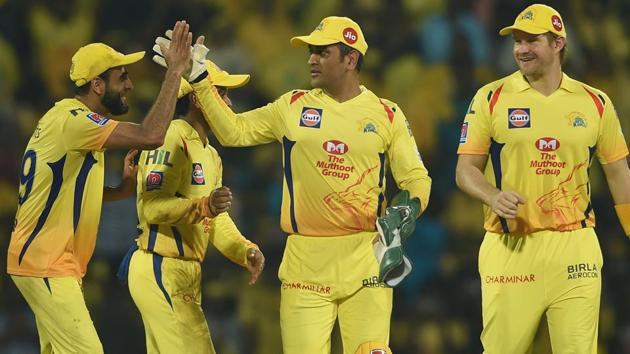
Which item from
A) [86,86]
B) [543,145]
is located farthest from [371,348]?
[86,86]

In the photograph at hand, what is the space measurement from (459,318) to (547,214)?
3.15 metres

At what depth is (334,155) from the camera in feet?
19.2

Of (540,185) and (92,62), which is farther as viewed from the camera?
(92,62)

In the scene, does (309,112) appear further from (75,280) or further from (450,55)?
(450,55)

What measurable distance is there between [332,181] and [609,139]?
1.32 metres

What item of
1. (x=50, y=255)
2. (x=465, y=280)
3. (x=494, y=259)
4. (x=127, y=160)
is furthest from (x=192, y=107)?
(x=465, y=280)

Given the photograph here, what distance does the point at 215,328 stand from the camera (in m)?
8.60

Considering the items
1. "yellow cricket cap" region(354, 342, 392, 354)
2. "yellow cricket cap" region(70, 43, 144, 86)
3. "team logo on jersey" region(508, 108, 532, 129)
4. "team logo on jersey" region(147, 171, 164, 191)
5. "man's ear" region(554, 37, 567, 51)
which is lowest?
"yellow cricket cap" region(354, 342, 392, 354)

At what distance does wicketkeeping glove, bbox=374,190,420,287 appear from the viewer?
5.54 meters

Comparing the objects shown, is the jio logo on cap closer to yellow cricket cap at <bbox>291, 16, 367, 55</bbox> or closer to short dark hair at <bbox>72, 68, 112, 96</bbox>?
yellow cricket cap at <bbox>291, 16, 367, 55</bbox>

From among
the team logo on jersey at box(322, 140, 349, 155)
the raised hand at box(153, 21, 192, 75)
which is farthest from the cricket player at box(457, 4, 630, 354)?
the raised hand at box(153, 21, 192, 75)

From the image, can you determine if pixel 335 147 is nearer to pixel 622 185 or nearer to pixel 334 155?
pixel 334 155

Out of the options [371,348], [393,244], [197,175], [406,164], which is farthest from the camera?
[197,175]

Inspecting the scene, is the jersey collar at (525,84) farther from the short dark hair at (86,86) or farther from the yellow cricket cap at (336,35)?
the short dark hair at (86,86)
